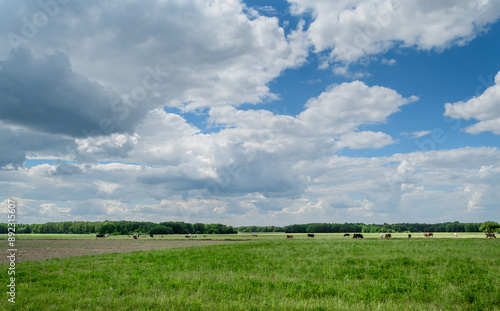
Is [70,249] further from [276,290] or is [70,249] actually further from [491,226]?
[491,226]

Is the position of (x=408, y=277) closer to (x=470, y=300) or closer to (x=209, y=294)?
(x=470, y=300)

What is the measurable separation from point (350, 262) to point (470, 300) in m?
11.9

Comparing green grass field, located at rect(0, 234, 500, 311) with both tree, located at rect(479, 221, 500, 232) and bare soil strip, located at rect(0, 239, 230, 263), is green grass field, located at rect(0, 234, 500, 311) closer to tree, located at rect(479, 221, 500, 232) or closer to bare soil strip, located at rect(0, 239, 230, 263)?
bare soil strip, located at rect(0, 239, 230, 263)

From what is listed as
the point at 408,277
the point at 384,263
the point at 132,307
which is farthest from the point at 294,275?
the point at 132,307

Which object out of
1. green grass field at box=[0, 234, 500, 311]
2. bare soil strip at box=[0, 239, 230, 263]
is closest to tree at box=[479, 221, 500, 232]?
bare soil strip at box=[0, 239, 230, 263]

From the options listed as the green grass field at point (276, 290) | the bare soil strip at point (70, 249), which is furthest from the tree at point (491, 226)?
the green grass field at point (276, 290)

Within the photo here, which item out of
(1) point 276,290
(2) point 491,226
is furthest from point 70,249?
(2) point 491,226

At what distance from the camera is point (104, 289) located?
16.0m

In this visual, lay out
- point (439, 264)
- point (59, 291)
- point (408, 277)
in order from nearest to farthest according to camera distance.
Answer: point (59, 291), point (408, 277), point (439, 264)

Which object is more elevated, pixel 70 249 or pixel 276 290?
pixel 276 290

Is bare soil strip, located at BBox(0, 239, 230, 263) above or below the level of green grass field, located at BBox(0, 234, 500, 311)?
below

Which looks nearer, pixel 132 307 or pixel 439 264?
pixel 132 307

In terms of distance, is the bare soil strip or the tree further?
the tree

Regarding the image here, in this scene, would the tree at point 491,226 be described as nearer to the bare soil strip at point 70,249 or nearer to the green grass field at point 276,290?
the bare soil strip at point 70,249
